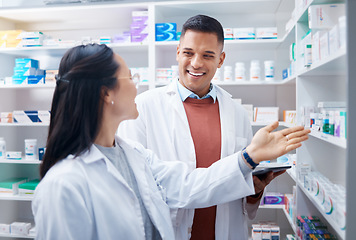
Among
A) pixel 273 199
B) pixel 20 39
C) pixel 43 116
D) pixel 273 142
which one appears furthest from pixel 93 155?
pixel 20 39

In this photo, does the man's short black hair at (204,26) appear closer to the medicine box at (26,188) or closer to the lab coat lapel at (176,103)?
the lab coat lapel at (176,103)

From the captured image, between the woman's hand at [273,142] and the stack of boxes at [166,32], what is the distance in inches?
86.6

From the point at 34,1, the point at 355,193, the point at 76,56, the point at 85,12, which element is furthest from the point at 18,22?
the point at 355,193

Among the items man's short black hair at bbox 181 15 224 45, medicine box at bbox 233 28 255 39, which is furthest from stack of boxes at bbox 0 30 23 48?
man's short black hair at bbox 181 15 224 45

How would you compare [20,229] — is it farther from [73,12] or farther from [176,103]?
[176,103]

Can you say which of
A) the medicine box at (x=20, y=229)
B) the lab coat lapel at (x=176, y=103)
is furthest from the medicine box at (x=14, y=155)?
the lab coat lapel at (x=176, y=103)

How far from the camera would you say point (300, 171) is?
2.09m

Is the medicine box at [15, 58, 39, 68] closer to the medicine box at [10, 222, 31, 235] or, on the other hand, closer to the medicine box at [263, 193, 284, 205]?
the medicine box at [10, 222, 31, 235]

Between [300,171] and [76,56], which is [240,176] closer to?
[76,56]

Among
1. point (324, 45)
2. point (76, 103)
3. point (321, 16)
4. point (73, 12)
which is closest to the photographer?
point (76, 103)

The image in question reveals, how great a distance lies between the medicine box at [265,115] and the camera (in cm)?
313

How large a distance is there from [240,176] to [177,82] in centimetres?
74

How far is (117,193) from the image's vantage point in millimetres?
1033

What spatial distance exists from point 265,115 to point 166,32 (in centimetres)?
125
